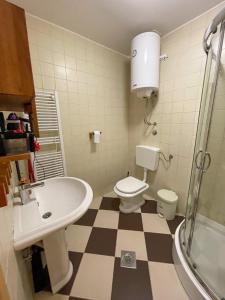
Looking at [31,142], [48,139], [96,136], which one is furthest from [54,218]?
[96,136]

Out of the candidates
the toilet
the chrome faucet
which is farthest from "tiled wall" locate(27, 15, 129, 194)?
the chrome faucet

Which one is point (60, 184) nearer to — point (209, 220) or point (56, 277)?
point (56, 277)

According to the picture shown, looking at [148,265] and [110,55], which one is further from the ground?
[110,55]

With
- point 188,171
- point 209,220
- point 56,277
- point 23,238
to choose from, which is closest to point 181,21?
point 188,171

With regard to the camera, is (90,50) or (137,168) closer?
→ (90,50)

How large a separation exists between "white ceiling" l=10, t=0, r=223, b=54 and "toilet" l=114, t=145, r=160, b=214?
1449 mm

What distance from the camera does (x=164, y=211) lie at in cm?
181

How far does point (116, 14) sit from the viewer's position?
1377mm

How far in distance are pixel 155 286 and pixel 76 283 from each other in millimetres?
635

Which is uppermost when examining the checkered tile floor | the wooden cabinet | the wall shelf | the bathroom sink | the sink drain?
the wooden cabinet

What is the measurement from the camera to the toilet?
1.79 metres

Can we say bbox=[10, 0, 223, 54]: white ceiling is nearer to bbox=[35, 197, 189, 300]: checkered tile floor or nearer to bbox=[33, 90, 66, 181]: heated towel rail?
bbox=[33, 90, 66, 181]: heated towel rail

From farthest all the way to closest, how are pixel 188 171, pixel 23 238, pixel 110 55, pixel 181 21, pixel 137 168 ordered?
1. pixel 137 168
2. pixel 110 55
3. pixel 188 171
4. pixel 181 21
5. pixel 23 238

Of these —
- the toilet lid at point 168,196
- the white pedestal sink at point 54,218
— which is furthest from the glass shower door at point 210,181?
the white pedestal sink at point 54,218
